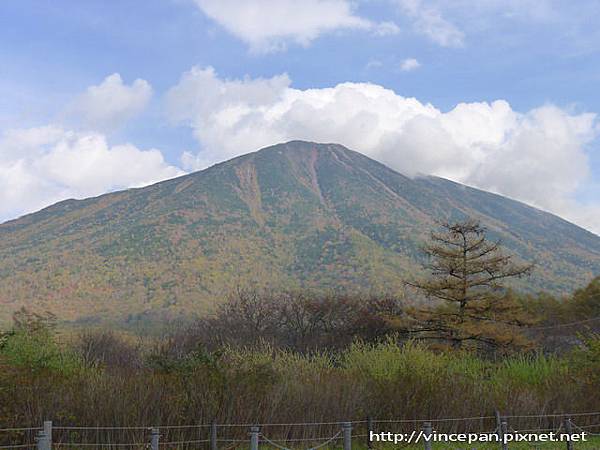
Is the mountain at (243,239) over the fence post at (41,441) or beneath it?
over

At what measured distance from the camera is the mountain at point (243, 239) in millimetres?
91562

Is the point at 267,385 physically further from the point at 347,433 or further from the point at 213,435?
the point at 347,433

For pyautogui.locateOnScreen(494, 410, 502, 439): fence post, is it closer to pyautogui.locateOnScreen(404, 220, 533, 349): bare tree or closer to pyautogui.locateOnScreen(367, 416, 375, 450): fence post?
A: pyautogui.locateOnScreen(367, 416, 375, 450): fence post

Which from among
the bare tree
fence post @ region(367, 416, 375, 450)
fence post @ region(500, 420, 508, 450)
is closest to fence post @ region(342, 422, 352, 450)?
fence post @ region(367, 416, 375, 450)

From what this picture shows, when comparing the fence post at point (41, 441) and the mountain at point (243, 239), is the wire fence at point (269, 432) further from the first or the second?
the mountain at point (243, 239)

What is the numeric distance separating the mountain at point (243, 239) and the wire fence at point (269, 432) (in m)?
63.7

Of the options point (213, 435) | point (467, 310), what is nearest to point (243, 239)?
point (467, 310)

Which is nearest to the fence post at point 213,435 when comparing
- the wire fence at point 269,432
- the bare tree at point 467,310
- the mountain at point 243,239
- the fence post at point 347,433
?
the wire fence at point 269,432

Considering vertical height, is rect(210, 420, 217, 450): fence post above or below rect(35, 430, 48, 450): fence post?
below

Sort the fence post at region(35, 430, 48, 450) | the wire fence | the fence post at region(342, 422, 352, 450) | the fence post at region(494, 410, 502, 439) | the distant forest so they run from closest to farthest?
1. the fence post at region(35, 430, 48, 450)
2. the wire fence
3. the fence post at region(342, 422, 352, 450)
4. the distant forest
5. the fence post at region(494, 410, 502, 439)

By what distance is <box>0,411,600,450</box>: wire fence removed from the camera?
34.9 feet

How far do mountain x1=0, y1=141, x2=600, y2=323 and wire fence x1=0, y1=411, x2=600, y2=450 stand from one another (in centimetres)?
6371

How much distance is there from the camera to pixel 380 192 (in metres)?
138

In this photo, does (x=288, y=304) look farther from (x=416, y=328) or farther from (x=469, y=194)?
(x=469, y=194)
